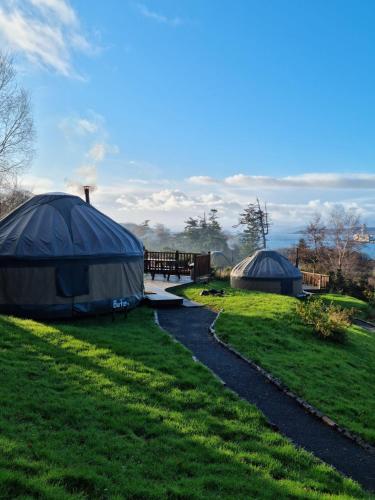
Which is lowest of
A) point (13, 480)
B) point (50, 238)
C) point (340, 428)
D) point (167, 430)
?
point (340, 428)

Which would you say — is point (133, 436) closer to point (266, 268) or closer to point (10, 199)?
point (266, 268)

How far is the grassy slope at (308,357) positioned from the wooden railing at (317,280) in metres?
12.1

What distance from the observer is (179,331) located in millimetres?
10305

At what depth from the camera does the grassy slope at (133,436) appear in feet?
11.8

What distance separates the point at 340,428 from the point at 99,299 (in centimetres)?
748

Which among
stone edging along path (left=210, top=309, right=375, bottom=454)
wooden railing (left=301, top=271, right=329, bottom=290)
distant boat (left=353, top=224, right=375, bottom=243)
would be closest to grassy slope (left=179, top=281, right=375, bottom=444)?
stone edging along path (left=210, top=309, right=375, bottom=454)

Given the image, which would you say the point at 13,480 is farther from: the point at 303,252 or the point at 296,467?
the point at 303,252

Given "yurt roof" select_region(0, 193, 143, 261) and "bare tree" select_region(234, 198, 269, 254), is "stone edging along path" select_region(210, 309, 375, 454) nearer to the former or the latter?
"yurt roof" select_region(0, 193, 143, 261)

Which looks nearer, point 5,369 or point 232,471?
point 232,471

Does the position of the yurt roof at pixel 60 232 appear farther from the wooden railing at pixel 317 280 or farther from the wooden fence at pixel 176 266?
the wooden railing at pixel 317 280

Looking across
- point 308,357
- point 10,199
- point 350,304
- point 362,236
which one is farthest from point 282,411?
point 362,236

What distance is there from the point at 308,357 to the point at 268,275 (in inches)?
445

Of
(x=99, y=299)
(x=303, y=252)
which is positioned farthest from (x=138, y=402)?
(x=303, y=252)

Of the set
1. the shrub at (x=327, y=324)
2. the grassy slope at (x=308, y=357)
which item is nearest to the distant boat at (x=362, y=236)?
the grassy slope at (x=308, y=357)
